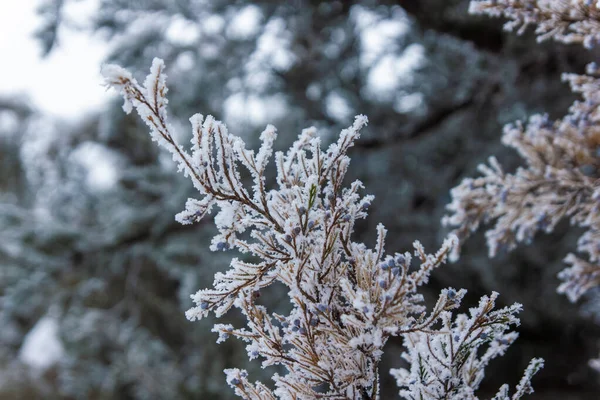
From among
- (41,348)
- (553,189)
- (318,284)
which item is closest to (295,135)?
(553,189)

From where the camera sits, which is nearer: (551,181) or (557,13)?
(557,13)

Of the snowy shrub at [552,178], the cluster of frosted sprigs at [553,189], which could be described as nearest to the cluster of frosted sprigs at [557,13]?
the snowy shrub at [552,178]

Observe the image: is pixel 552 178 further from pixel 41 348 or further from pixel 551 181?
pixel 41 348

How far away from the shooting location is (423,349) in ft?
4.46

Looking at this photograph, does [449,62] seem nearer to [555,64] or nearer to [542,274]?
[555,64]

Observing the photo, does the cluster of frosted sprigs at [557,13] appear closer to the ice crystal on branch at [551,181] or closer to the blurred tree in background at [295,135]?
the ice crystal on branch at [551,181]

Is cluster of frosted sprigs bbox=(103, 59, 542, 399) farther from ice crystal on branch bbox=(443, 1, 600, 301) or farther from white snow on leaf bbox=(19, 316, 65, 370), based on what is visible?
white snow on leaf bbox=(19, 316, 65, 370)

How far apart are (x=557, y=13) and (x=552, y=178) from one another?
2.36ft

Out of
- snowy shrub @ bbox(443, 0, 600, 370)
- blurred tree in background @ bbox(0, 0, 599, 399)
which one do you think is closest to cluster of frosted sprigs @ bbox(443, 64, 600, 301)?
snowy shrub @ bbox(443, 0, 600, 370)

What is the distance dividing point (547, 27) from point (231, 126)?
A: 395cm

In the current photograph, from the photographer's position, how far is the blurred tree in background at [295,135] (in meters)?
4.54

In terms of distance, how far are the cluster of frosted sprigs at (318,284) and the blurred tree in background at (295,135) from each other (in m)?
3.26

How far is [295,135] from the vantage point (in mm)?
5078

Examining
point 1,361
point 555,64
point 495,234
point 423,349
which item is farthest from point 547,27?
point 1,361
